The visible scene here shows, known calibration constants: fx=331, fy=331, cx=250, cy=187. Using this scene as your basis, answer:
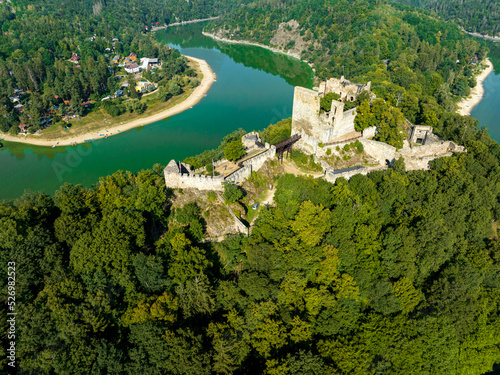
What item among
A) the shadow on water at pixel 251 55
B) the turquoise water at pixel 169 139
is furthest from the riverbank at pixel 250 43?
the turquoise water at pixel 169 139

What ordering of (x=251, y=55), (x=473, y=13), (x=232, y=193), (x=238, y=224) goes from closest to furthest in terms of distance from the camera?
(x=238, y=224) → (x=232, y=193) → (x=251, y=55) → (x=473, y=13)

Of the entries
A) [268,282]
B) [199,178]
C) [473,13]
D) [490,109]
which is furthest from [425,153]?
[473,13]

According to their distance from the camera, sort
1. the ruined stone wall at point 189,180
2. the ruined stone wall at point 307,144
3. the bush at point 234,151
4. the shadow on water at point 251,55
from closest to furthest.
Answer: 1. the ruined stone wall at point 189,180
2. the bush at point 234,151
3. the ruined stone wall at point 307,144
4. the shadow on water at point 251,55

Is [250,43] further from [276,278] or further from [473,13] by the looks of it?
[276,278]

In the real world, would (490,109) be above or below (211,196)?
below

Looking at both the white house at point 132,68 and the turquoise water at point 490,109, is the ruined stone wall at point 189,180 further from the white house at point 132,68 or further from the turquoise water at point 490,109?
the white house at point 132,68

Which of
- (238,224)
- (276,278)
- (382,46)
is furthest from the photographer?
(382,46)
